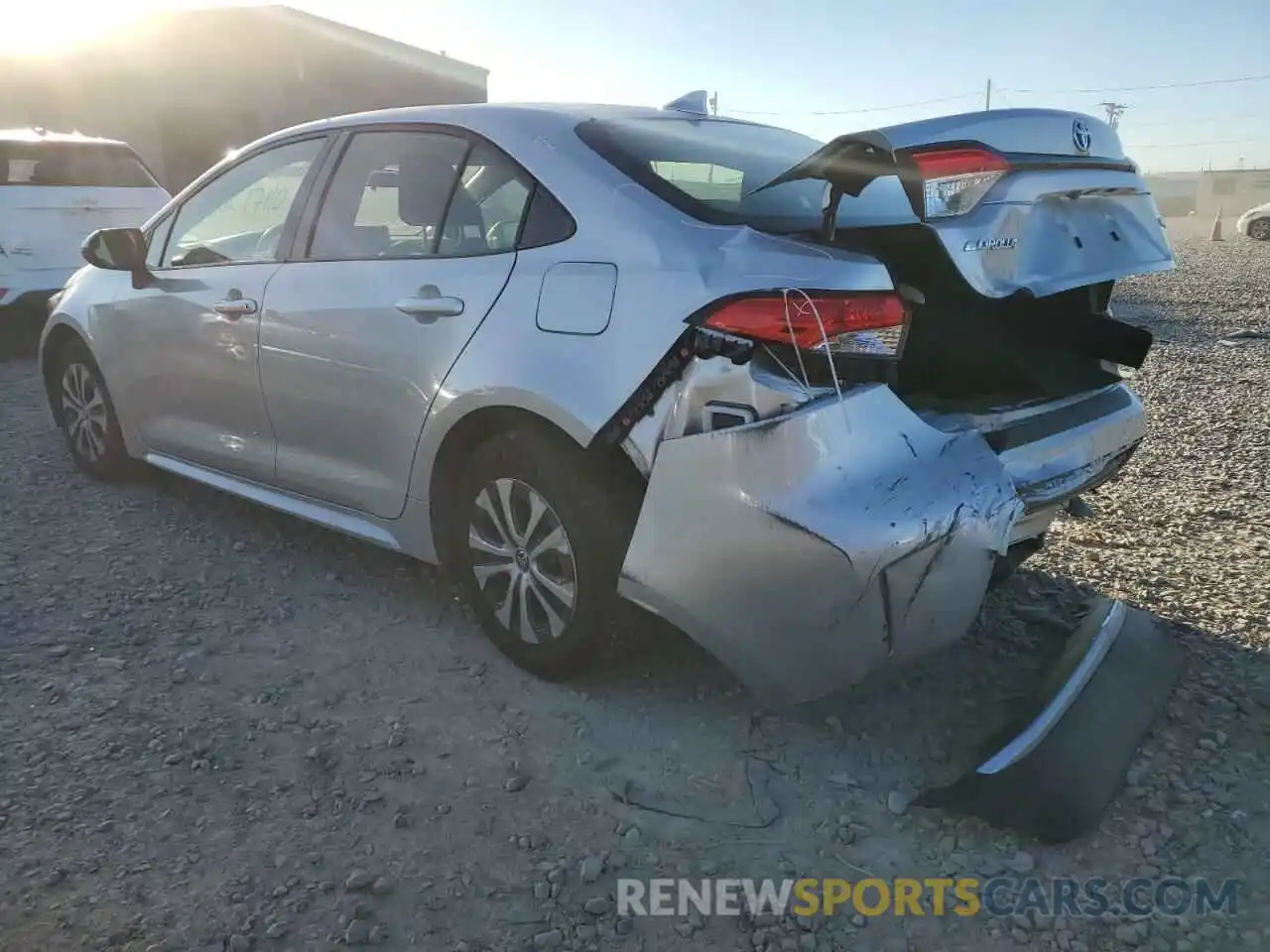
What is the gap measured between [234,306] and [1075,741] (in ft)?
10.5

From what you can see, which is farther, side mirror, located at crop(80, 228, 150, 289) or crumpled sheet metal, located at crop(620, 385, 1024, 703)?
side mirror, located at crop(80, 228, 150, 289)

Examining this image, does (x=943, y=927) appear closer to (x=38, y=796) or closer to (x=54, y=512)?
(x=38, y=796)

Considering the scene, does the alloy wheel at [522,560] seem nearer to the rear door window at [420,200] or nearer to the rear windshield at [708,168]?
the rear door window at [420,200]

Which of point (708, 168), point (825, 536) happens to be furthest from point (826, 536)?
point (708, 168)

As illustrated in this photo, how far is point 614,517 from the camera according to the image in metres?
2.81

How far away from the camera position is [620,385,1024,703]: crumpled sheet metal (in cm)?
235

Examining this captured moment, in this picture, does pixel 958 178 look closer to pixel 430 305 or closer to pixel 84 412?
pixel 430 305

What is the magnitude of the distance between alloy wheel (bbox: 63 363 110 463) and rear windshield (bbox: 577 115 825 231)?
3.17 meters

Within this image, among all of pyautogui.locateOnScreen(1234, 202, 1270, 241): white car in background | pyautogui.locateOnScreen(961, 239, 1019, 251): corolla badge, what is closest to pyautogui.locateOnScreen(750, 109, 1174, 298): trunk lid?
pyautogui.locateOnScreen(961, 239, 1019, 251): corolla badge

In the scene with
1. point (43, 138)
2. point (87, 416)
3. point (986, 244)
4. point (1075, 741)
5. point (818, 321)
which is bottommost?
point (1075, 741)

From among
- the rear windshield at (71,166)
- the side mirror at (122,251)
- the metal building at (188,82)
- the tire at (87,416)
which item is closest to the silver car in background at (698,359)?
the side mirror at (122,251)

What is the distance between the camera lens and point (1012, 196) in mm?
2604

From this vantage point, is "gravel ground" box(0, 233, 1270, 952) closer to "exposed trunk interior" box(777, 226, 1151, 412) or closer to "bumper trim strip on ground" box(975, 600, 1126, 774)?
"bumper trim strip on ground" box(975, 600, 1126, 774)

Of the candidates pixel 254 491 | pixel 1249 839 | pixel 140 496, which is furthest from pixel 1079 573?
pixel 140 496
